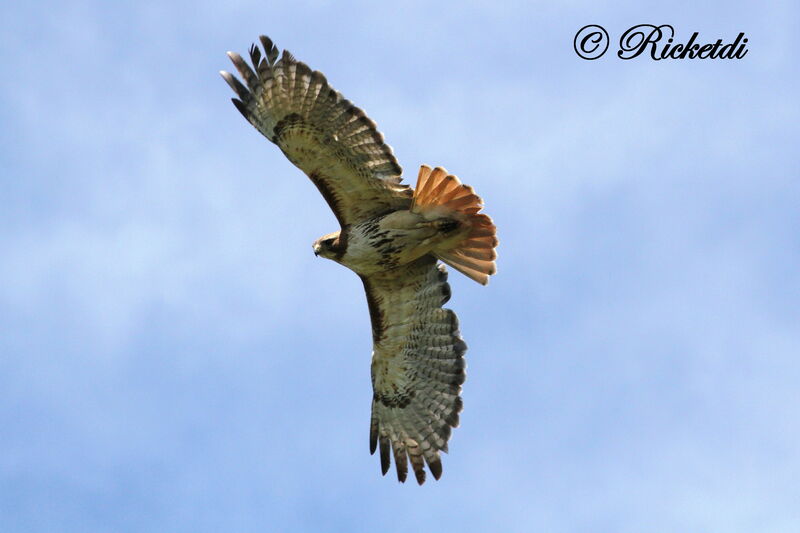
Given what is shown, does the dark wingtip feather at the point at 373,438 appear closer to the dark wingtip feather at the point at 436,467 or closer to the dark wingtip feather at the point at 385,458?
the dark wingtip feather at the point at 385,458

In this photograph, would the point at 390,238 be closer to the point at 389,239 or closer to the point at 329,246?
the point at 389,239

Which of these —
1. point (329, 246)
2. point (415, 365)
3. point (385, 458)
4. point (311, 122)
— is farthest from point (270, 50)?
point (385, 458)

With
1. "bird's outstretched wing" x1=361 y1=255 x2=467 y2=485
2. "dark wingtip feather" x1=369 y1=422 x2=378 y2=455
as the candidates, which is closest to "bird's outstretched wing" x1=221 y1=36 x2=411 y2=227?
"bird's outstretched wing" x1=361 y1=255 x2=467 y2=485

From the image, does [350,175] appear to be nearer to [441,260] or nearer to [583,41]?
[441,260]

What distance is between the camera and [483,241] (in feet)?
37.6

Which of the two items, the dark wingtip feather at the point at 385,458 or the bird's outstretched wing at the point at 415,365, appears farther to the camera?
the dark wingtip feather at the point at 385,458

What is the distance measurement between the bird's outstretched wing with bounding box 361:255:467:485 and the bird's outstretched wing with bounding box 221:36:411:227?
3.58ft

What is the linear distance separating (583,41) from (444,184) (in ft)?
7.28

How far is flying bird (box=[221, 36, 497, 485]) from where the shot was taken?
36.1 ft

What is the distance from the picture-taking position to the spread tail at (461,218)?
11000mm

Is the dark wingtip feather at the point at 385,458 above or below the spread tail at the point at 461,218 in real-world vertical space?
below

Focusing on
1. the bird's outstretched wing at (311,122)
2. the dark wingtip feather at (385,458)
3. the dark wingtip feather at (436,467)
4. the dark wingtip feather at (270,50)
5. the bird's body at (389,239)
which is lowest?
the dark wingtip feather at (436,467)

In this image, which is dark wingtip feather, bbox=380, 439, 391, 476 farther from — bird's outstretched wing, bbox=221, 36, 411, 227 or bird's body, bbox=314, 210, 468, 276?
bird's outstretched wing, bbox=221, 36, 411, 227

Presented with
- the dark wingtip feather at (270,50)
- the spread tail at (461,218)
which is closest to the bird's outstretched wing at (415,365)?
the spread tail at (461,218)
